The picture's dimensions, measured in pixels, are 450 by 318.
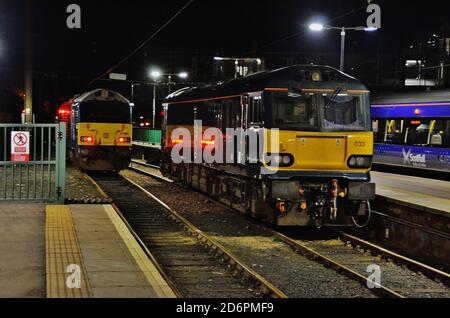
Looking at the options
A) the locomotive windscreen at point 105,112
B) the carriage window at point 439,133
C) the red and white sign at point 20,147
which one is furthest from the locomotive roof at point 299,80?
the locomotive windscreen at point 105,112

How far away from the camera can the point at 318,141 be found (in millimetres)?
12906

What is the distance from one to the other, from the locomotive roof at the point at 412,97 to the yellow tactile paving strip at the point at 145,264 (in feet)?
44.2

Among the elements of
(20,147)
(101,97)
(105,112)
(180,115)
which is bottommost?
(20,147)

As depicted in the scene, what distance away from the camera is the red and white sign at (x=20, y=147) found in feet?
44.9

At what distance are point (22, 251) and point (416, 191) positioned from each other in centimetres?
1027

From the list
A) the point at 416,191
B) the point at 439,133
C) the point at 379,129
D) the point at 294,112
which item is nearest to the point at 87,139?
the point at 379,129

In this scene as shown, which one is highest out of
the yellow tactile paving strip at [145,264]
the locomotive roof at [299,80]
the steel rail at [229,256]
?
the locomotive roof at [299,80]

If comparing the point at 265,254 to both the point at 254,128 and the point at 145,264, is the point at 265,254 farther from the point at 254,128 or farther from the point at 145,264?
the point at 145,264

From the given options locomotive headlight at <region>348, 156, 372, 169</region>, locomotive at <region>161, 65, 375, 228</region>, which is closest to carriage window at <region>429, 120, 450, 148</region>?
locomotive at <region>161, 65, 375, 228</region>

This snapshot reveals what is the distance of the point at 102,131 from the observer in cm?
2531

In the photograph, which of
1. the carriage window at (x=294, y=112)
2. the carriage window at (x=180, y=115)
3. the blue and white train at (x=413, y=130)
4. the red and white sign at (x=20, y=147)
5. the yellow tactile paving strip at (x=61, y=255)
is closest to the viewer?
the yellow tactile paving strip at (x=61, y=255)

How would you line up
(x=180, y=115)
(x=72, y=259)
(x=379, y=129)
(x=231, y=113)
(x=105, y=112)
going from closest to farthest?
(x=72, y=259), (x=231, y=113), (x=180, y=115), (x=105, y=112), (x=379, y=129)

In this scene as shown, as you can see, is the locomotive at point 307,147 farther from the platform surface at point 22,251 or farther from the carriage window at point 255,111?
the platform surface at point 22,251

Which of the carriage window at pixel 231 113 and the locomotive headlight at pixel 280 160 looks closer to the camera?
the locomotive headlight at pixel 280 160
